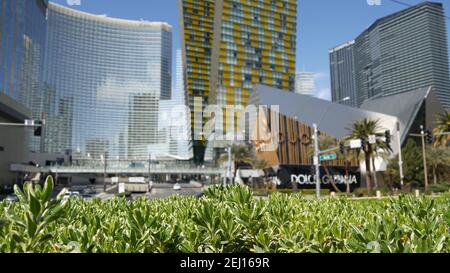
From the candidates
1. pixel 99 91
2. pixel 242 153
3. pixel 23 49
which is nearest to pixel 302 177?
pixel 242 153

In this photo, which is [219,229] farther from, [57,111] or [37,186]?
[57,111]

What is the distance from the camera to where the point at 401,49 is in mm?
17328

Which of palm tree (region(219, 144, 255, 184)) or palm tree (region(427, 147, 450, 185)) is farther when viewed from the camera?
palm tree (region(219, 144, 255, 184))

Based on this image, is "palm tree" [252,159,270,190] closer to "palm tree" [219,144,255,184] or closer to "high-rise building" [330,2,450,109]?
"palm tree" [219,144,255,184]

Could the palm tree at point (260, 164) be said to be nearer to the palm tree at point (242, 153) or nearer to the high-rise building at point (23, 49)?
the palm tree at point (242, 153)

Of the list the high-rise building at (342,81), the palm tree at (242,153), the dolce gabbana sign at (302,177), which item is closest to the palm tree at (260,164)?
the palm tree at (242,153)

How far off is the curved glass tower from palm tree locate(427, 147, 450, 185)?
53.8m

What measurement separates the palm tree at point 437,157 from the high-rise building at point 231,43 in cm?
6025

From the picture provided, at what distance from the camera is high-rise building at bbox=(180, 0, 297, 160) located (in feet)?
353

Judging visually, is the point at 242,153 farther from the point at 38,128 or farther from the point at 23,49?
the point at 23,49

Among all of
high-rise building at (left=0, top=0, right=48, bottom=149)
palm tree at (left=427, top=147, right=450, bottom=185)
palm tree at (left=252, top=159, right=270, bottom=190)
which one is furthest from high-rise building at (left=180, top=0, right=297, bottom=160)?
palm tree at (left=427, top=147, right=450, bottom=185)

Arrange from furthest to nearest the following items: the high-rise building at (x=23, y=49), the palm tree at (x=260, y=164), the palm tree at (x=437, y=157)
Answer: the high-rise building at (x=23, y=49)
the palm tree at (x=260, y=164)
the palm tree at (x=437, y=157)

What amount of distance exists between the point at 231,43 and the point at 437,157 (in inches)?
2726

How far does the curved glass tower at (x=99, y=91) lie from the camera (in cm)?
9469
